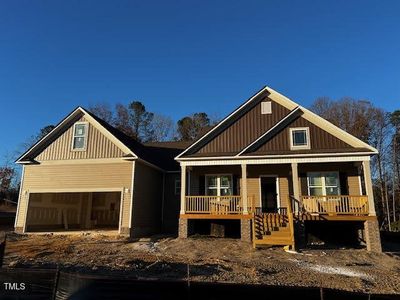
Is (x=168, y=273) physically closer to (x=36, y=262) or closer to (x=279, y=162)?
(x=36, y=262)

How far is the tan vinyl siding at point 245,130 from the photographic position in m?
18.5

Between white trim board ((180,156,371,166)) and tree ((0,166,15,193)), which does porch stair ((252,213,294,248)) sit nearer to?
white trim board ((180,156,371,166))

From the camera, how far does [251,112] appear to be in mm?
→ 19438

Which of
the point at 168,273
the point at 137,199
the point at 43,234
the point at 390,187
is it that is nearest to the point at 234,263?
the point at 168,273

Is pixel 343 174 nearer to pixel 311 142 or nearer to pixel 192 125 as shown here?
pixel 311 142

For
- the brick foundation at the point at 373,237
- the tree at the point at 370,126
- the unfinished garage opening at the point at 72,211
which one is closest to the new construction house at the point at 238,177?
the brick foundation at the point at 373,237

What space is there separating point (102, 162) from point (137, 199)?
2688mm

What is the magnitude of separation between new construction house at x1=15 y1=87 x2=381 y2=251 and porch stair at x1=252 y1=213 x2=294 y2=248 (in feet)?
0.15

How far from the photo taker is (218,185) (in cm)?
1944

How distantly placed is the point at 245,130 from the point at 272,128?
1.83m

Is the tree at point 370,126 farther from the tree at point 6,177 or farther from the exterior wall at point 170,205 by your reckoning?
the tree at point 6,177

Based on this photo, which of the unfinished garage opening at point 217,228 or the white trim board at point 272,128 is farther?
the unfinished garage opening at point 217,228

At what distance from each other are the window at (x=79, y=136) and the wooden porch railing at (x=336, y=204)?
11738 millimetres

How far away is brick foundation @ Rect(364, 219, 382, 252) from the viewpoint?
587 inches
